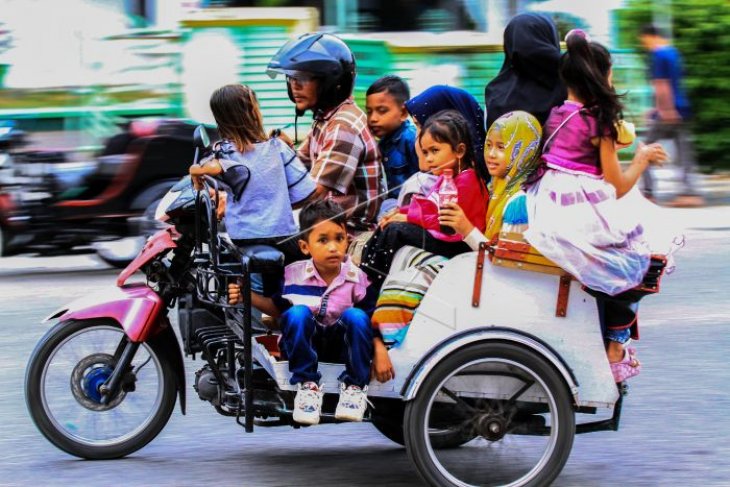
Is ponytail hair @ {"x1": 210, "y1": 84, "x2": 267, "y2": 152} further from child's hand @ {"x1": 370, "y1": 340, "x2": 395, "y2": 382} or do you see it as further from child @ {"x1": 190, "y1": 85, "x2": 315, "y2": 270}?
child's hand @ {"x1": 370, "y1": 340, "x2": 395, "y2": 382}

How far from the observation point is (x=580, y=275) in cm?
433

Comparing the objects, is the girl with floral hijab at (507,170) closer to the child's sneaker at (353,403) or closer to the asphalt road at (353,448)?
the child's sneaker at (353,403)

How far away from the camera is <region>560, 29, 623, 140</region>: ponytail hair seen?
14.3ft

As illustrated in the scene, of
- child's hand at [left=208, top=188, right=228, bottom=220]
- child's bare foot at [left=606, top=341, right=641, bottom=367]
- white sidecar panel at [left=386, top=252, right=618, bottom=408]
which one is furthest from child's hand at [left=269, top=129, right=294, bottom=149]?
child's bare foot at [left=606, top=341, right=641, bottom=367]

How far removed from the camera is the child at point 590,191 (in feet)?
14.2

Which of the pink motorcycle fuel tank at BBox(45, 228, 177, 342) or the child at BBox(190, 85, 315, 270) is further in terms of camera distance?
the pink motorcycle fuel tank at BBox(45, 228, 177, 342)

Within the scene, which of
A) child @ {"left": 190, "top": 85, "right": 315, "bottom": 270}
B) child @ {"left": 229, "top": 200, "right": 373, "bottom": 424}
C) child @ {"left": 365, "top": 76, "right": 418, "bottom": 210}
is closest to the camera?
child @ {"left": 229, "top": 200, "right": 373, "bottom": 424}

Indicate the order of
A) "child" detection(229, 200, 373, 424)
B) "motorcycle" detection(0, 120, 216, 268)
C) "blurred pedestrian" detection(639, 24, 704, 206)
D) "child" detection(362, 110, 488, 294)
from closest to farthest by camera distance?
"child" detection(229, 200, 373, 424) → "child" detection(362, 110, 488, 294) → "motorcycle" detection(0, 120, 216, 268) → "blurred pedestrian" detection(639, 24, 704, 206)

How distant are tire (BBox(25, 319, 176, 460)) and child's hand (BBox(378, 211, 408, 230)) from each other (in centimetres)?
105

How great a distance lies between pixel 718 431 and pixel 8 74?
10.3 m

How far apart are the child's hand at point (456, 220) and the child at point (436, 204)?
0.12 m

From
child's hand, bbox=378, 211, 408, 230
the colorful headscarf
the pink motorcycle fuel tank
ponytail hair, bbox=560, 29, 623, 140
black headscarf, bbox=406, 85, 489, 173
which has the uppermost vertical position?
ponytail hair, bbox=560, 29, 623, 140

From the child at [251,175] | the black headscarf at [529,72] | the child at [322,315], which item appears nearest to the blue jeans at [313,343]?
the child at [322,315]

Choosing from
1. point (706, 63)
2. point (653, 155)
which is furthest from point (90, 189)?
point (706, 63)
